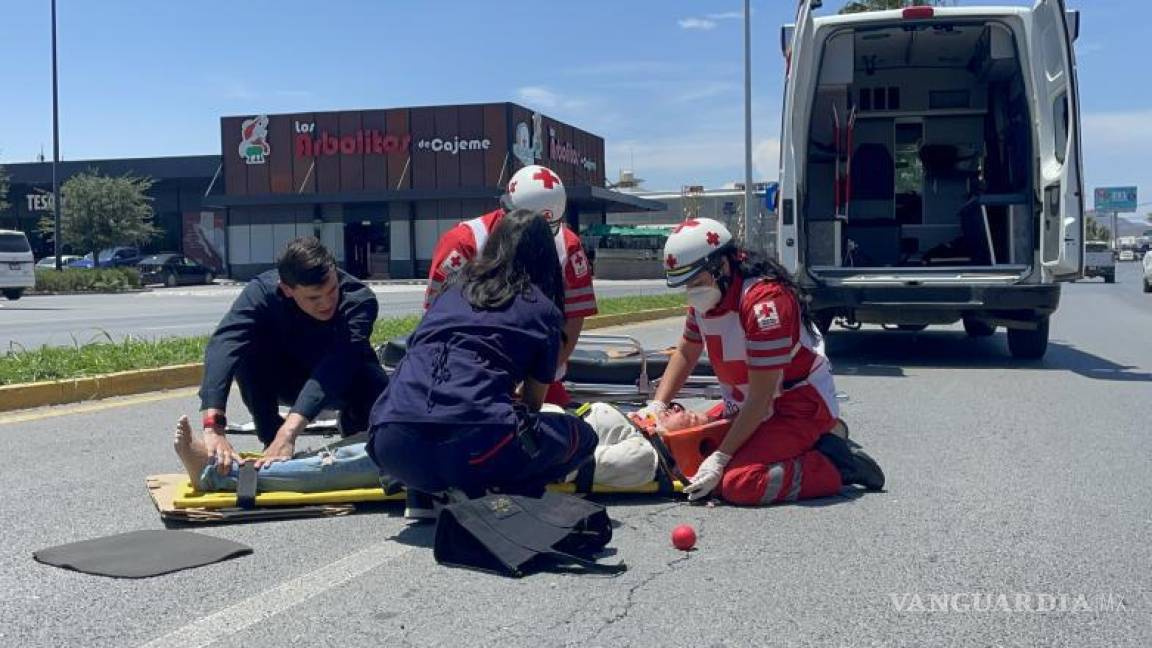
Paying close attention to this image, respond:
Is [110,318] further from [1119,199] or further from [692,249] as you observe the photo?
[1119,199]

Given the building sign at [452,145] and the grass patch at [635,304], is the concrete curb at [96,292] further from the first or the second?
the grass patch at [635,304]

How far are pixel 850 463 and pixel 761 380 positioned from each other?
0.75 meters

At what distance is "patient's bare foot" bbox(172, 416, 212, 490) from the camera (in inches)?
183

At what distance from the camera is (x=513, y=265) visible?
4.59 m

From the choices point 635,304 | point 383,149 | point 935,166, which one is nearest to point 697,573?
point 935,166

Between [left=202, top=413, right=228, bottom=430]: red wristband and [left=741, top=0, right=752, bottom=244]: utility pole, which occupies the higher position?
[left=741, top=0, right=752, bottom=244]: utility pole

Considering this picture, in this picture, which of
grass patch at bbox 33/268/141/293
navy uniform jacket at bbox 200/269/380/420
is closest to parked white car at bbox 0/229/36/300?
grass patch at bbox 33/268/141/293

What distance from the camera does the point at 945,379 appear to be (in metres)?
10.2

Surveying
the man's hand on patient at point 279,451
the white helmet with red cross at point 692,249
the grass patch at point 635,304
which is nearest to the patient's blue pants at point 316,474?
the man's hand on patient at point 279,451

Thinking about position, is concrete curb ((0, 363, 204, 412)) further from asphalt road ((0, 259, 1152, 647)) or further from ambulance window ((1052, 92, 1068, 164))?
ambulance window ((1052, 92, 1068, 164))

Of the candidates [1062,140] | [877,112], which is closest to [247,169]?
[877,112]

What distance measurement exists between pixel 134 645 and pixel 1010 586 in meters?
2.90

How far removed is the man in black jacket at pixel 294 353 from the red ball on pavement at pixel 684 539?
1.73 m

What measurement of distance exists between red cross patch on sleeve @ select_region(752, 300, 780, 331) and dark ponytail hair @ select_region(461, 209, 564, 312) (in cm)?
91
